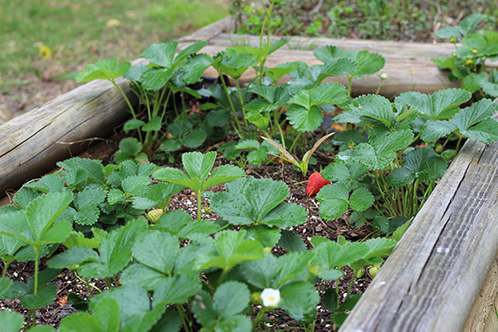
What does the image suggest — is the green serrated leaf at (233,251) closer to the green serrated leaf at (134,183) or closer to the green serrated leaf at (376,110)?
the green serrated leaf at (134,183)

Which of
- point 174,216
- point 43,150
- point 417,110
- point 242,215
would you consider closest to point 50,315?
point 174,216

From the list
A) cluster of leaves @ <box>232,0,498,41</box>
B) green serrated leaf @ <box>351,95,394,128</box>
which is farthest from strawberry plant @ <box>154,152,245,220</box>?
cluster of leaves @ <box>232,0,498,41</box>

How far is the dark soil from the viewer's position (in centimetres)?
113

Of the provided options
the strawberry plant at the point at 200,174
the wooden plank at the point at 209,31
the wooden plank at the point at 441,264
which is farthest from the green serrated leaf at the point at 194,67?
the wooden plank at the point at 209,31

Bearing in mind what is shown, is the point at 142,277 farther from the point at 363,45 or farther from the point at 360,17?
the point at 360,17

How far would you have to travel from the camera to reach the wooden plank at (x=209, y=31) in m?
2.79

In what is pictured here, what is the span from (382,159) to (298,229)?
0.41 metres

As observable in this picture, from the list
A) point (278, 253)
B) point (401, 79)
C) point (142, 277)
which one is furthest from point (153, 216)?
point (401, 79)

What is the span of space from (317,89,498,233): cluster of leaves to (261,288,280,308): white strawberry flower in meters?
0.47

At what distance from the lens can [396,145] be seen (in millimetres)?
1193

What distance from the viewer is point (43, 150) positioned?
1.67m

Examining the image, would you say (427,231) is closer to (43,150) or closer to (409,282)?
(409,282)

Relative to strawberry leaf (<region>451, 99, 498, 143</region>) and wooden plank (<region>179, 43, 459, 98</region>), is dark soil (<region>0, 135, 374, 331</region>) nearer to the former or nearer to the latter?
strawberry leaf (<region>451, 99, 498, 143</region>)

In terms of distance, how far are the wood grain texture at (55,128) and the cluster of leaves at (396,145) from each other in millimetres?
1160
